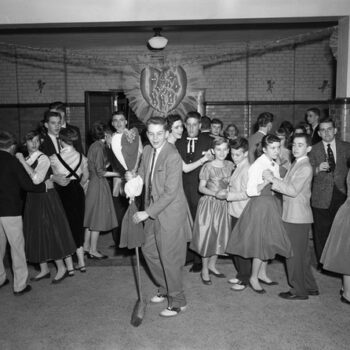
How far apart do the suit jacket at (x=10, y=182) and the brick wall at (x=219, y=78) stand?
5.42 meters

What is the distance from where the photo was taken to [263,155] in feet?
A: 12.7

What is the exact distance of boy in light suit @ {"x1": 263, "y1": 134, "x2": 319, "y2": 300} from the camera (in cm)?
374

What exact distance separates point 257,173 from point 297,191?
380 millimetres

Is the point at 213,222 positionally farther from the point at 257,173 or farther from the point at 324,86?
the point at 324,86

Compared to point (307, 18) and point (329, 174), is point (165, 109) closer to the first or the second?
point (307, 18)

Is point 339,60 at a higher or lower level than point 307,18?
lower

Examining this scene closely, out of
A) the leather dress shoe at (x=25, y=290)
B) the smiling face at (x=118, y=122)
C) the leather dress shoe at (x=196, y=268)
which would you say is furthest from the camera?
the smiling face at (x=118, y=122)

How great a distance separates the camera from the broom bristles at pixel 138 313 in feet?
11.5

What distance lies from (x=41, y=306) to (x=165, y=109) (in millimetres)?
3771

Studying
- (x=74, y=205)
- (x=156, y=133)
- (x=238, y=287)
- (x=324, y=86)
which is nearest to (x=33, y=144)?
(x=74, y=205)

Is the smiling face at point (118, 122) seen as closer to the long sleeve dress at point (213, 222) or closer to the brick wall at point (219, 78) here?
the long sleeve dress at point (213, 222)

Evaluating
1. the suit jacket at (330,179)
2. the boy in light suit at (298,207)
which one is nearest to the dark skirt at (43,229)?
the boy in light suit at (298,207)

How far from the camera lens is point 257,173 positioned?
12.4ft

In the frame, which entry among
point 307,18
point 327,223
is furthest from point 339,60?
point 327,223
